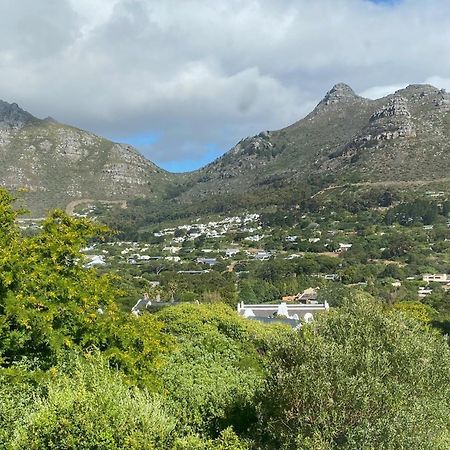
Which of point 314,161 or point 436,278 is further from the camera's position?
point 314,161

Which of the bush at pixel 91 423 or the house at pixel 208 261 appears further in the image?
the house at pixel 208 261

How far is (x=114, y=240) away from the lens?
5910 inches

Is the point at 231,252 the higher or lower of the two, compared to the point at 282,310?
higher

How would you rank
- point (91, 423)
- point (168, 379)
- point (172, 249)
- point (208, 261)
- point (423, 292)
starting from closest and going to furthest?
point (91, 423), point (168, 379), point (423, 292), point (208, 261), point (172, 249)

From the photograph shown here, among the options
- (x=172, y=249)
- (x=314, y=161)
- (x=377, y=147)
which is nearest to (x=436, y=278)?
(x=172, y=249)

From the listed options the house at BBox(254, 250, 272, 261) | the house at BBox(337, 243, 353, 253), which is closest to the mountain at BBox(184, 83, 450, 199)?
the house at BBox(337, 243, 353, 253)

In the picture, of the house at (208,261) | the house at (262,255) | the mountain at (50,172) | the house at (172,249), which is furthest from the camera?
the mountain at (50,172)

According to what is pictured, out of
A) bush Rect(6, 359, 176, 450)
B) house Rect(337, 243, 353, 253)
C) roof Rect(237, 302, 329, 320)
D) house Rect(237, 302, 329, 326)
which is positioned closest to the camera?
bush Rect(6, 359, 176, 450)

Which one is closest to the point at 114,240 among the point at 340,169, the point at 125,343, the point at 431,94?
the point at 340,169

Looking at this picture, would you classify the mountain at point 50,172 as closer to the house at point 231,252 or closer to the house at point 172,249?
the house at point 172,249

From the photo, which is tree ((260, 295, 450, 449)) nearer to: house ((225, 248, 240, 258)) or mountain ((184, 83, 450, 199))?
house ((225, 248, 240, 258))

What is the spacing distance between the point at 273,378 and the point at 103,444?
496 centimetres

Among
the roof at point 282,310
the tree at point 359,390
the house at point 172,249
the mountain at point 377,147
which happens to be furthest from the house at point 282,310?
the mountain at point 377,147

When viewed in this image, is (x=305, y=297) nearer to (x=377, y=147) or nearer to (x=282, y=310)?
(x=282, y=310)
